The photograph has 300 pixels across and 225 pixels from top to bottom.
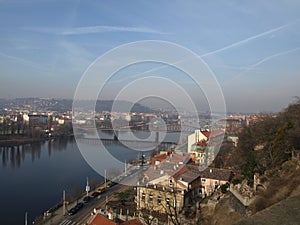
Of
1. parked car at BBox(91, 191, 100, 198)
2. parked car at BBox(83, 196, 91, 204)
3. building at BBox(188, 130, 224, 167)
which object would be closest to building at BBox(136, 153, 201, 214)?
building at BBox(188, 130, 224, 167)

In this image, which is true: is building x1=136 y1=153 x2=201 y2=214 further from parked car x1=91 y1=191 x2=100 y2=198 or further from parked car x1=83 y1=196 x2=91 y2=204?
parked car x1=91 y1=191 x2=100 y2=198

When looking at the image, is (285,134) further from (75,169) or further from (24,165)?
(24,165)

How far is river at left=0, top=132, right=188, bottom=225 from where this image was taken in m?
4.53

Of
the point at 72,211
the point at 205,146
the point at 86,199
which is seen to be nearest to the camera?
the point at 72,211

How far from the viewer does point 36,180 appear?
19.7ft

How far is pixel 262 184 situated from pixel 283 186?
0.53 m

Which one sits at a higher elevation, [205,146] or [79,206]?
[205,146]

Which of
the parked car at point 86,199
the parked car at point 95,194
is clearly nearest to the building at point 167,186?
the parked car at point 86,199

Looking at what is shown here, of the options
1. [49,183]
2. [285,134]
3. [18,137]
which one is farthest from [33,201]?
[18,137]

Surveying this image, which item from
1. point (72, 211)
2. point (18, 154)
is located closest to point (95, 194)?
point (72, 211)

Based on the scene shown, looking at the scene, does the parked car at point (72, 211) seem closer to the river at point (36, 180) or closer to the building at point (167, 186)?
the river at point (36, 180)

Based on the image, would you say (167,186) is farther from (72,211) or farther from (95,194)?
(95,194)

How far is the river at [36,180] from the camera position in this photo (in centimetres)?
453

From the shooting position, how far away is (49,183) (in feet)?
19.2
